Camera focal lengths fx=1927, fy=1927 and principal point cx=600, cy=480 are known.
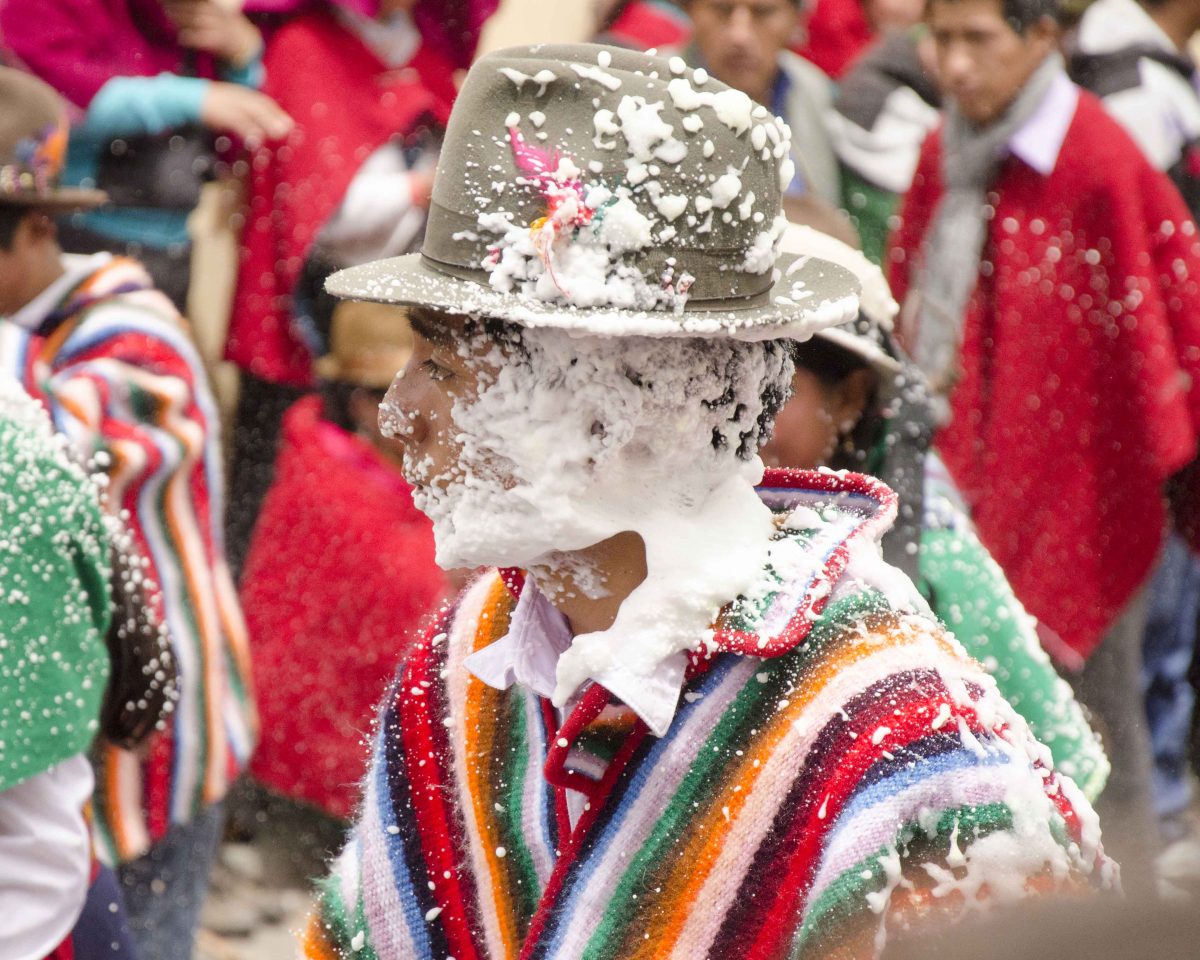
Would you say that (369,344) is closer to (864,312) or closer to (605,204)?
(864,312)

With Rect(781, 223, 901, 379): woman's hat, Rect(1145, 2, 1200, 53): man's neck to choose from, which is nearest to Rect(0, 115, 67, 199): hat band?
Rect(781, 223, 901, 379): woman's hat

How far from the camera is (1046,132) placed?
461 centimetres

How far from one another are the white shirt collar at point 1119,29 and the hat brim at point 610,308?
349 centimetres

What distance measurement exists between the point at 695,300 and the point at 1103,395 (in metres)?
2.96

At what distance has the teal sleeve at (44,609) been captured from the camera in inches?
103

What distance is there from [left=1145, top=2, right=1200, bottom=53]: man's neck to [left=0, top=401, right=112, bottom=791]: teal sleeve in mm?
3563

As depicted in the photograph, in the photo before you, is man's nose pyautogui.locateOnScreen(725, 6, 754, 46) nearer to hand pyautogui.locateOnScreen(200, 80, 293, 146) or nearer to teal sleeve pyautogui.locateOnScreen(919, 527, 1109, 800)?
hand pyautogui.locateOnScreen(200, 80, 293, 146)

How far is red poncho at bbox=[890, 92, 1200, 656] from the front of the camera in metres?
4.52

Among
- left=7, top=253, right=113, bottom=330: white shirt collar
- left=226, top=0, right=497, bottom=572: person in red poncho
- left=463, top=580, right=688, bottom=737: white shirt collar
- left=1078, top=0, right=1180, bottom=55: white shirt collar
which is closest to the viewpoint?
left=463, top=580, right=688, bottom=737: white shirt collar

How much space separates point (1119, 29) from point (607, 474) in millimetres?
3763

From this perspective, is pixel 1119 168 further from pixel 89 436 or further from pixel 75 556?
pixel 75 556

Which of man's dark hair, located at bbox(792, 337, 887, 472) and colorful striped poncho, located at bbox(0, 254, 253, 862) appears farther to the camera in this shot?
colorful striped poncho, located at bbox(0, 254, 253, 862)

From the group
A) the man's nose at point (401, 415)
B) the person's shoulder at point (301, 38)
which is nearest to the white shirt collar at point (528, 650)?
the man's nose at point (401, 415)

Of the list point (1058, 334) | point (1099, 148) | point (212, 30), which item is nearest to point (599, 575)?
point (1058, 334)
